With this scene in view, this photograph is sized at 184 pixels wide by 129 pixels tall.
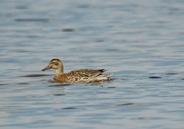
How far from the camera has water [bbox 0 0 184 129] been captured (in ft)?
51.5

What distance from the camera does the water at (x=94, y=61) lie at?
15.7 m

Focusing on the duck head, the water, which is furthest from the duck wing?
the duck head

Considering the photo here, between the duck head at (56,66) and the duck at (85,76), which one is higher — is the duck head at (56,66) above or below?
above

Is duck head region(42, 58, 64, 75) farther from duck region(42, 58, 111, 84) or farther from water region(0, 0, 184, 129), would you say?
duck region(42, 58, 111, 84)

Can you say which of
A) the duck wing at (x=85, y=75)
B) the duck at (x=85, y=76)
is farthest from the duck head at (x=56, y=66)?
the duck wing at (x=85, y=75)

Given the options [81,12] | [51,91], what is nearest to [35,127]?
[51,91]

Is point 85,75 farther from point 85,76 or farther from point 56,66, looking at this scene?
point 56,66

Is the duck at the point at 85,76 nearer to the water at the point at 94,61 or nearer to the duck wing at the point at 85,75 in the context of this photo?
the duck wing at the point at 85,75

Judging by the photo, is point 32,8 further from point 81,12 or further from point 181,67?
point 181,67

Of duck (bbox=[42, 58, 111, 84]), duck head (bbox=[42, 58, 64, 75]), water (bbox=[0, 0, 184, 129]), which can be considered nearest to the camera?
water (bbox=[0, 0, 184, 129])

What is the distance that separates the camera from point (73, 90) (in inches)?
736

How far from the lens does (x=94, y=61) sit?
22.3 m

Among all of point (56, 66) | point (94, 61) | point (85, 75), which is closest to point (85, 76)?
point (85, 75)

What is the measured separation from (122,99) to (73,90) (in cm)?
171
